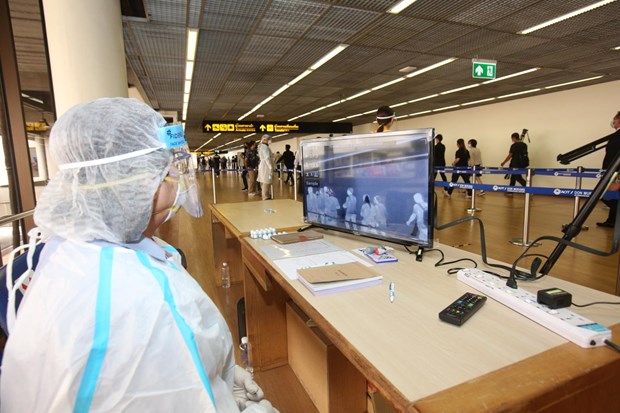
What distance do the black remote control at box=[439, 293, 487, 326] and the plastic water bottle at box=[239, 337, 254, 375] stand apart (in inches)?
61.3

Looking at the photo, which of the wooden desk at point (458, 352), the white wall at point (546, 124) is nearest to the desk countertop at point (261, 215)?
the wooden desk at point (458, 352)

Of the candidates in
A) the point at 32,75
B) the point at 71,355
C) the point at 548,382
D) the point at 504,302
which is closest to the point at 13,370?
the point at 71,355

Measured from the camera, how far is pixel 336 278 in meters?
1.10

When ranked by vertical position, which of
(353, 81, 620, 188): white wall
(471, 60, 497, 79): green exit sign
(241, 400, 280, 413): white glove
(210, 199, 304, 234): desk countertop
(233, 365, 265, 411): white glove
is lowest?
(233, 365, 265, 411): white glove

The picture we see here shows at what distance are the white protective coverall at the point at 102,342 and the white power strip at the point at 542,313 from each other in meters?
0.79

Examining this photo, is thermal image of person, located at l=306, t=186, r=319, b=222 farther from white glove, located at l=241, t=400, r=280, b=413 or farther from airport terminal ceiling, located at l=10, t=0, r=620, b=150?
airport terminal ceiling, located at l=10, t=0, r=620, b=150

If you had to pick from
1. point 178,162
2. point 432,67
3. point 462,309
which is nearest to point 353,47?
point 432,67

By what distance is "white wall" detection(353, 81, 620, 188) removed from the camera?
28.0 feet

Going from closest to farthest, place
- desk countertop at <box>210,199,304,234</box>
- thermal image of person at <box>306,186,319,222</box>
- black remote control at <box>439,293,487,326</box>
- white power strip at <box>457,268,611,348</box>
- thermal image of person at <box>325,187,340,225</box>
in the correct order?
white power strip at <box>457,268,611,348</box>
black remote control at <box>439,293,487,326</box>
thermal image of person at <box>325,187,340,225</box>
thermal image of person at <box>306,186,319,222</box>
desk countertop at <box>210,199,304,234</box>

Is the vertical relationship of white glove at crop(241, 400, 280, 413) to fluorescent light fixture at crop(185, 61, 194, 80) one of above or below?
below

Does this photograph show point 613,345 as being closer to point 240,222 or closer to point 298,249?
point 298,249

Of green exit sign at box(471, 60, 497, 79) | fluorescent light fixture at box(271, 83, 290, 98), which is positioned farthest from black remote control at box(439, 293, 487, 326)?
fluorescent light fixture at box(271, 83, 290, 98)

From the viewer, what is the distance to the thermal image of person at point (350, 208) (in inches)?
65.9

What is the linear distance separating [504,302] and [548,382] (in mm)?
342
